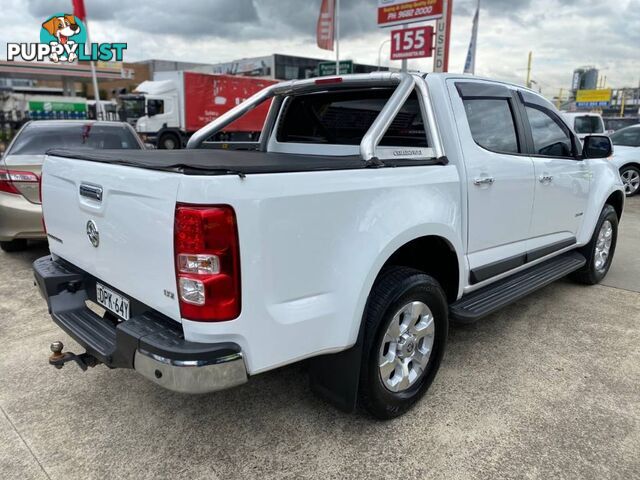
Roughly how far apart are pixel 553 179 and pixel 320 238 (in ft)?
8.64

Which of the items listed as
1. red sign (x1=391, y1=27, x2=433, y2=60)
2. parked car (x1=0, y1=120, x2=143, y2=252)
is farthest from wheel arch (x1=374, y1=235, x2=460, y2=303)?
red sign (x1=391, y1=27, x2=433, y2=60)

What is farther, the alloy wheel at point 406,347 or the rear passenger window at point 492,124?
the rear passenger window at point 492,124

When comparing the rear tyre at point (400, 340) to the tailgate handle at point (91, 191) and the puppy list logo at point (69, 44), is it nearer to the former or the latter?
the tailgate handle at point (91, 191)

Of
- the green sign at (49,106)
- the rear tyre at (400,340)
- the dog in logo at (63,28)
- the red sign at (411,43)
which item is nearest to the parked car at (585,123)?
the red sign at (411,43)

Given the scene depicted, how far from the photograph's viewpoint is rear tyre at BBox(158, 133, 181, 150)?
904 inches

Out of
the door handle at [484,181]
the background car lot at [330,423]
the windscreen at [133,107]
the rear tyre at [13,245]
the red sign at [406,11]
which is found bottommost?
the background car lot at [330,423]

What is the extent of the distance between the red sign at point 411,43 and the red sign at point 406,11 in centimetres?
38

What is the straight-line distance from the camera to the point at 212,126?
3.84 m

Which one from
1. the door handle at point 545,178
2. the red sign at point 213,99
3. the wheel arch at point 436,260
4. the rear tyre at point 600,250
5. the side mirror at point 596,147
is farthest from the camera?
the red sign at point 213,99

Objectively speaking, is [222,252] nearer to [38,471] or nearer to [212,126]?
[38,471]

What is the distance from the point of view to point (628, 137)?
12320mm

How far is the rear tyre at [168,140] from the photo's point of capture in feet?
75.3

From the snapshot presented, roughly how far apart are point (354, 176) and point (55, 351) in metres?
1.73

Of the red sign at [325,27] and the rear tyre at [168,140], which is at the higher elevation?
the red sign at [325,27]
